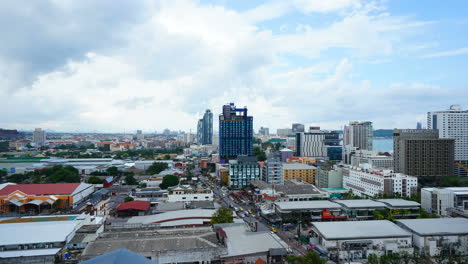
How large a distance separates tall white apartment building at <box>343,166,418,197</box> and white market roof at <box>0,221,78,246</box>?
1868cm

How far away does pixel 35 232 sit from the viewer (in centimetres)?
1260

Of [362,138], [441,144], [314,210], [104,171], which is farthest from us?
[362,138]

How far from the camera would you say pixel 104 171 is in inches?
1326

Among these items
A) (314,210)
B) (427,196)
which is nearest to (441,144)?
(427,196)

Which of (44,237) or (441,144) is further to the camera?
(441,144)

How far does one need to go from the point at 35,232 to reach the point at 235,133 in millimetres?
25424

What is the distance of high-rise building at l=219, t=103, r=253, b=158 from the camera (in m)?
36.2

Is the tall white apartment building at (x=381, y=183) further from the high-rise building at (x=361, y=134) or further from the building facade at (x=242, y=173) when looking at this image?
the high-rise building at (x=361, y=134)

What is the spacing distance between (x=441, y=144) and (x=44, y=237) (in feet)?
97.9

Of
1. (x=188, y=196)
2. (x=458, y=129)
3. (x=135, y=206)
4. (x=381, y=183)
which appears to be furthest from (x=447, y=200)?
(x=458, y=129)

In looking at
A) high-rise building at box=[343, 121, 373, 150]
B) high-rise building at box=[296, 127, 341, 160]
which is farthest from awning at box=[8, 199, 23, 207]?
high-rise building at box=[343, 121, 373, 150]

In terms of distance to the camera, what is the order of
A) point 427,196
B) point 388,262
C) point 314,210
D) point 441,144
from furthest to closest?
point 441,144, point 427,196, point 314,210, point 388,262

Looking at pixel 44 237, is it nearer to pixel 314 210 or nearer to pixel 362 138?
pixel 314 210

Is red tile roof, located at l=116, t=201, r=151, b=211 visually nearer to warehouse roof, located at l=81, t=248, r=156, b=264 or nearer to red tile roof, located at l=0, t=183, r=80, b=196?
red tile roof, located at l=0, t=183, r=80, b=196
